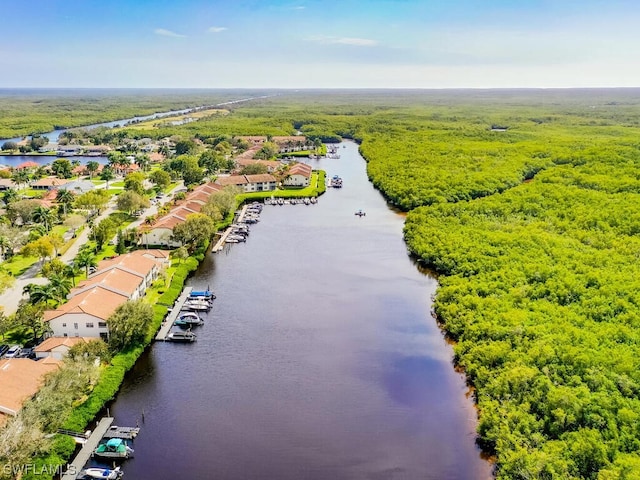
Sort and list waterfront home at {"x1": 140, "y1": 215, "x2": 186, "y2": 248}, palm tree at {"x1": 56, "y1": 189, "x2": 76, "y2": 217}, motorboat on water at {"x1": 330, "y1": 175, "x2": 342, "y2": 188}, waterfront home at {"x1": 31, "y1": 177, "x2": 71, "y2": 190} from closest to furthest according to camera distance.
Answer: waterfront home at {"x1": 140, "y1": 215, "x2": 186, "y2": 248} < palm tree at {"x1": 56, "y1": 189, "x2": 76, "y2": 217} < waterfront home at {"x1": 31, "y1": 177, "x2": 71, "y2": 190} < motorboat on water at {"x1": 330, "y1": 175, "x2": 342, "y2": 188}

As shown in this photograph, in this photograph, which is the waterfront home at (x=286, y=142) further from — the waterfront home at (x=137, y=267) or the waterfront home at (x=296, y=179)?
the waterfront home at (x=137, y=267)

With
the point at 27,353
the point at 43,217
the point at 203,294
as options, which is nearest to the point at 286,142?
the point at 43,217

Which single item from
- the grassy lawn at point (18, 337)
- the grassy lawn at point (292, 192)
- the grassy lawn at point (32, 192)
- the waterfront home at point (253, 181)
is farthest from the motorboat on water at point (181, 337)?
the grassy lawn at point (32, 192)

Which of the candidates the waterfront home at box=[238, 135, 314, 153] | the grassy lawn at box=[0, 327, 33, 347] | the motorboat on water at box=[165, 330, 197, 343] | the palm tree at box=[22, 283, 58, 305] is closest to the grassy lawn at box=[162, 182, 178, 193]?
the waterfront home at box=[238, 135, 314, 153]

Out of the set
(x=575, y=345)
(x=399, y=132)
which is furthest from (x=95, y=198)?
(x=399, y=132)

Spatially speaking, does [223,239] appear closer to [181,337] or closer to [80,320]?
[181,337]

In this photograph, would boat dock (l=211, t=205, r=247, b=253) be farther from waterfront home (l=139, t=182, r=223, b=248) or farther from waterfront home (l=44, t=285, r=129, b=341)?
waterfront home (l=44, t=285, r=129, b=341)
